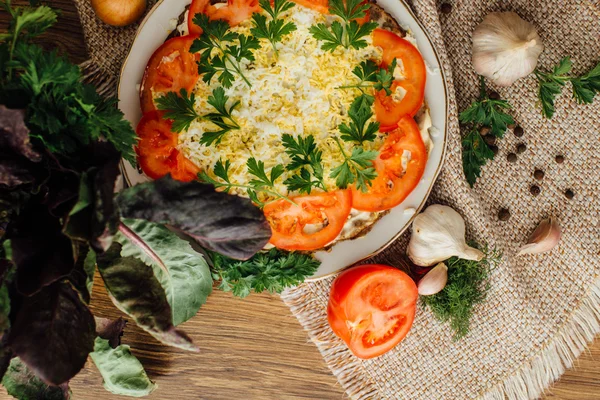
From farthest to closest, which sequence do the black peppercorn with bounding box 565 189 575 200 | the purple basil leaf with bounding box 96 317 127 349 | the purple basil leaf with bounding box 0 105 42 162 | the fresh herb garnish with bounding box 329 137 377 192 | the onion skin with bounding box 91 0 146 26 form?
the black peppercorn with bounding box 565 189 575 200 < the purple basil leaf with bounding box 96 317 127 349 < the onion skin with bounding box 91 0 146 26 < the fresh herb garnish with bounding box 329 137 377 192 < the purple basil leaf with bounding box 0 105 42 162

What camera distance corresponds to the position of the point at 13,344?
1177 millimetres

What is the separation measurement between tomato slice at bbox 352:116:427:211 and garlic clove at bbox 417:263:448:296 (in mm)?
259

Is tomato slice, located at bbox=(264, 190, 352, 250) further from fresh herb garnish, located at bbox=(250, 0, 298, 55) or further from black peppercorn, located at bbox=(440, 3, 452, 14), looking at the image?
black peppercorn, located at bbox=(440, 3, 452, 14)

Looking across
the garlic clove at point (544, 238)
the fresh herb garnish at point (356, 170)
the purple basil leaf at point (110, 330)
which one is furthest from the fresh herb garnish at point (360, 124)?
the purple basil leaf at point (110, 330)

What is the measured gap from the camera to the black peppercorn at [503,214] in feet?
5.69

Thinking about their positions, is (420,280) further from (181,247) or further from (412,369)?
(181,247)

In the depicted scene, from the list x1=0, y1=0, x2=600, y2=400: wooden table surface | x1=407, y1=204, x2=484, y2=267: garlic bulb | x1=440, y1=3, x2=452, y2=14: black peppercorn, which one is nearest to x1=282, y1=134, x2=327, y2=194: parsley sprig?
x1=407, y1=204, x2=484, y2=267: garlic bulb

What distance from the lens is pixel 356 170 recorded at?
1.44m

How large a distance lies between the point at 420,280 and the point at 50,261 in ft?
3.07

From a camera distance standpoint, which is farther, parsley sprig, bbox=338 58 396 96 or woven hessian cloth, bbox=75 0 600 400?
woven hessian cloth, bbox=75 0 600 400

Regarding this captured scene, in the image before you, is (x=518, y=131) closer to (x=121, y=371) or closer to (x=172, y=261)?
(x=172, y=261)

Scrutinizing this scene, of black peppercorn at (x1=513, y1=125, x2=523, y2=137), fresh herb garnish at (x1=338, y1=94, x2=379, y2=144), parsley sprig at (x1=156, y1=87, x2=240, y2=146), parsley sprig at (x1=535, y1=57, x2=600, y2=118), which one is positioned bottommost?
black peppercorn at (x1=513, y1=125, x2=523, y2=137)

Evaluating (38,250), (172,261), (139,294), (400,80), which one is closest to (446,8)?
(400,80)

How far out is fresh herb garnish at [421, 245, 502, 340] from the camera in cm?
168
